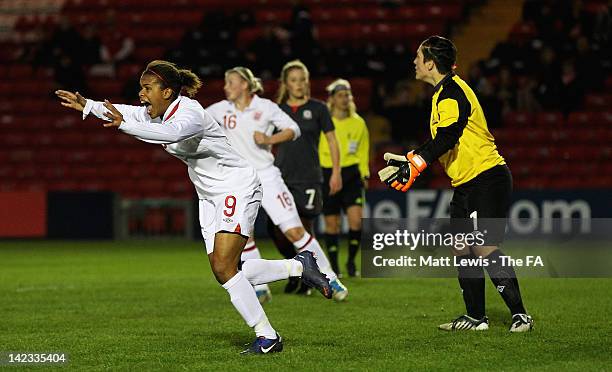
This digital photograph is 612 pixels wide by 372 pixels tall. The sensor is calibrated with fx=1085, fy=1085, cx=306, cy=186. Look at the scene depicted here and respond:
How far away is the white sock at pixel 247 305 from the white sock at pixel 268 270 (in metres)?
0.41

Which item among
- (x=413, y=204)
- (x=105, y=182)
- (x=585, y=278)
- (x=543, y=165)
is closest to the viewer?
(x=585, y=278)

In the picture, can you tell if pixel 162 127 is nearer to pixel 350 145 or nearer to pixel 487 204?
pixel 487 204

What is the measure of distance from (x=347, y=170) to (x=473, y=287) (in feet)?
16.1

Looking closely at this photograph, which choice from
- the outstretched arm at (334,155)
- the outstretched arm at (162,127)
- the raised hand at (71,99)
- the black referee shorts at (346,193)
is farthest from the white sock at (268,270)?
the black referee shorts at (346,193)

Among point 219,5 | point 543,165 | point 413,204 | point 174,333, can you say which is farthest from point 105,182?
point 174,333

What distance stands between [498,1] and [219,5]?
5.98 metres

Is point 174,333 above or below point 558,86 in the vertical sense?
below

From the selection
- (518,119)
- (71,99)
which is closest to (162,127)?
(71,99)

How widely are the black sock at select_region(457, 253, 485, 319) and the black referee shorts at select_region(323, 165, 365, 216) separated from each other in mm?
4692

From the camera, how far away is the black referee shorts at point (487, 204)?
7414 millimetres

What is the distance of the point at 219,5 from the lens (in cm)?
2359

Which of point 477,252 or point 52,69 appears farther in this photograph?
point 52,69

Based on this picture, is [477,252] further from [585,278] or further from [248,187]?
[585,278]
